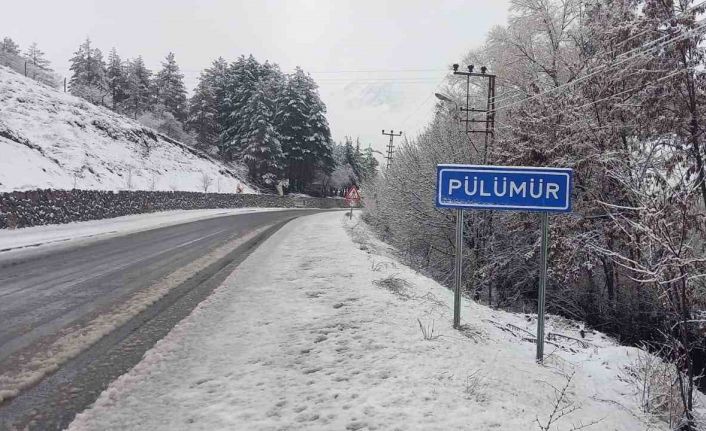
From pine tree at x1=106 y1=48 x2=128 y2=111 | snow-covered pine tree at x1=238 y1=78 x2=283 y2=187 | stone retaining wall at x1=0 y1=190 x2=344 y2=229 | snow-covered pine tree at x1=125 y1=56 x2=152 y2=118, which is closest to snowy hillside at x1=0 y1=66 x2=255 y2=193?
stone retaining wall at x1=0 y1=190 x2=344 y2=229

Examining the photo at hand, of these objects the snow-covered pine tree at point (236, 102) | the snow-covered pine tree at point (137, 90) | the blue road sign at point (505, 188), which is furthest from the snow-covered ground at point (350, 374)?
the snow-covered pine tree at point (137, 90)

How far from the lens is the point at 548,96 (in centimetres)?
1616

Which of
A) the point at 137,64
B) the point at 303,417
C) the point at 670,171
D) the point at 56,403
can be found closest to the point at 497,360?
the point at 303,417

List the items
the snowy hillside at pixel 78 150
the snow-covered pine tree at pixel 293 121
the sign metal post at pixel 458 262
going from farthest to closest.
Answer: the snow-covered pine tree at pixel 293 121 < the snowy hillside at pixel 78 150 < the sign metal post at pixel 458 262

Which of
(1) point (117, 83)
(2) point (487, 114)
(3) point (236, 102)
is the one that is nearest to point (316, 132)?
(3) point (236, 102)

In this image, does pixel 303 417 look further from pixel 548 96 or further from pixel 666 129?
pixel 548 96

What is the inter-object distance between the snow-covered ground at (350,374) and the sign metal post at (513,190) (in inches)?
35.4

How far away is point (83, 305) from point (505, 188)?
5.46 metres

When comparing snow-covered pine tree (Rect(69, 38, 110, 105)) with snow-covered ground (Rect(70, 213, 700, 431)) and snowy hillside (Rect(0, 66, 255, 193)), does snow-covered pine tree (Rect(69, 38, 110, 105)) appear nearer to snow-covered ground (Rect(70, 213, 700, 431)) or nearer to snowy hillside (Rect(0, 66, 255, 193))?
snowy hillside (Rect(0, 66, 255, 193))

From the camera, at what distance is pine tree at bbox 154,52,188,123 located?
236ft

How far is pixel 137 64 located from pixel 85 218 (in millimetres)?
65282

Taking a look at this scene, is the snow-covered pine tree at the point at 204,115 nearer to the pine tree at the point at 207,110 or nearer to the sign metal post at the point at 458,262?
the pine tree at the point at 207,110

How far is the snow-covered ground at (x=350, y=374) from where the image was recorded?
3.34m

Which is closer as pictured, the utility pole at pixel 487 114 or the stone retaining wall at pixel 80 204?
the stone retaining wall at pixel 80 204
